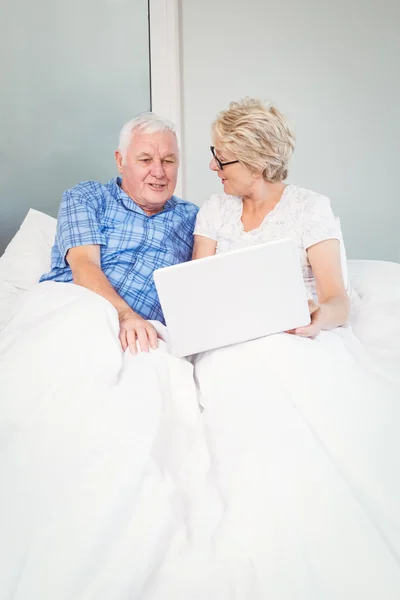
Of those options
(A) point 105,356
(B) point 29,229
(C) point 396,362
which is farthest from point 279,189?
(B) point 29,229

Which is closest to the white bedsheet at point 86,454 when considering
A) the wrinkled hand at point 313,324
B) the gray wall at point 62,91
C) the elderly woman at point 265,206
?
the wrinkled hand at point 313,324

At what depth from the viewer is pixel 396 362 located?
4.28 feet

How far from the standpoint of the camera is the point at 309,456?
2.79ft

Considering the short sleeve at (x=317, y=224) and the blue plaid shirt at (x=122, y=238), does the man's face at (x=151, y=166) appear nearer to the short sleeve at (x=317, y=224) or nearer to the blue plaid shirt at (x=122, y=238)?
the blue plaid shirt at (x=122, y=238)

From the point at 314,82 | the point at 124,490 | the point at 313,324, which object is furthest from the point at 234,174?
the point at 314,82

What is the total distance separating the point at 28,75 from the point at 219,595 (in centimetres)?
234

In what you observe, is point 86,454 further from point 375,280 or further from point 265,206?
point 375,280

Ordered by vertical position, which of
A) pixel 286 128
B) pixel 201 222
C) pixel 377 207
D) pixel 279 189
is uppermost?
pixel 286 128

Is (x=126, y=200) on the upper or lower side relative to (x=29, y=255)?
upper

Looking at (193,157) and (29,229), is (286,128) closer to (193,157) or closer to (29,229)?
(29,229)

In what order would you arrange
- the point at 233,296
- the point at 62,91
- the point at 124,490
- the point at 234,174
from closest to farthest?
the point at 124,490 < the point at 233,296 < the point at 234,174 < the point at 62,91

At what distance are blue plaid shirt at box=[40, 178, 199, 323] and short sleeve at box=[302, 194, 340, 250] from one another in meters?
0.44

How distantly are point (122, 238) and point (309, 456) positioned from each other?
1060 mm

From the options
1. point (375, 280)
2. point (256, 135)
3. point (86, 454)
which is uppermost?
point (256, 135)
